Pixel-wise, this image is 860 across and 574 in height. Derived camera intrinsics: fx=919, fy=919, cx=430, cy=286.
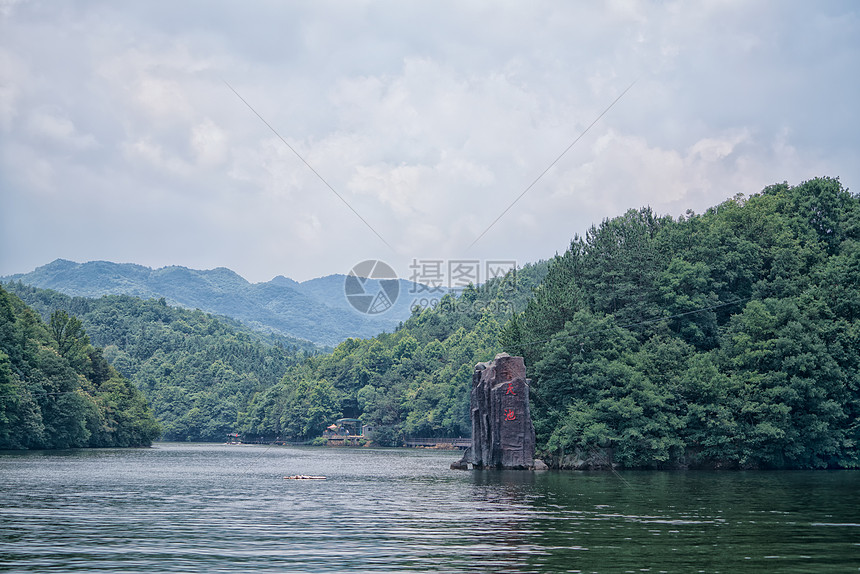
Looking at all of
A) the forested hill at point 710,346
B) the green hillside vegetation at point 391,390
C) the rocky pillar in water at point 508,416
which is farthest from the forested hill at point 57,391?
the forested hill at point 710,346

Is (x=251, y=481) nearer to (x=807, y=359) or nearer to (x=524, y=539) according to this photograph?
(x=524, y=539)

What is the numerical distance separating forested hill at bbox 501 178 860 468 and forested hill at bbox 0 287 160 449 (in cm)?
4967

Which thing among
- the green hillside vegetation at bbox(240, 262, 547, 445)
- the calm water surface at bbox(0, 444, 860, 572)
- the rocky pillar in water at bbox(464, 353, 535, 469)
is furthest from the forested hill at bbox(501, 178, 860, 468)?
the green hillside vegetation at bbox(240, 262, 547, 445)

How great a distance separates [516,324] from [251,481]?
3270 centimetres

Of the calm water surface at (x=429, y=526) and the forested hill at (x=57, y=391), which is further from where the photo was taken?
the forested hill at (x=57, y=391)

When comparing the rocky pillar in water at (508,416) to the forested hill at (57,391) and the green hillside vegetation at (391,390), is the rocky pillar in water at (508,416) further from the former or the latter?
the green hillside vegetation at (391,390)

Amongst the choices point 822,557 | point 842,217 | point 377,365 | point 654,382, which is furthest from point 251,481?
point 377,365

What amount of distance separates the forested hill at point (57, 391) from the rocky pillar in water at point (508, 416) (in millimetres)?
46120

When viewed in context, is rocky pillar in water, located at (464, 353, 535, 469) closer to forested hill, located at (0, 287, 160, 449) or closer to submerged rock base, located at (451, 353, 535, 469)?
submerged rock base, located at (451, 353, 535, 469)

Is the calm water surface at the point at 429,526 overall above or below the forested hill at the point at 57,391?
below

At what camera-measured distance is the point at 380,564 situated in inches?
877

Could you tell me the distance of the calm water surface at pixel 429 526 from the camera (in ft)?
74.2

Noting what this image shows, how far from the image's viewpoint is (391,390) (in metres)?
173

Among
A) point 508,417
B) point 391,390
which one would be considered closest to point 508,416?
point 508,417
